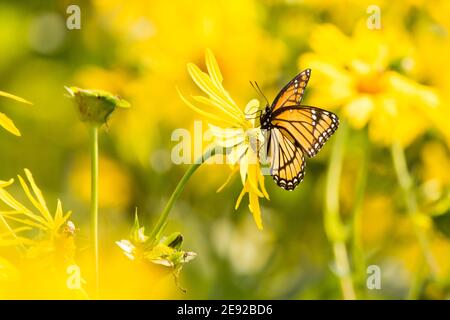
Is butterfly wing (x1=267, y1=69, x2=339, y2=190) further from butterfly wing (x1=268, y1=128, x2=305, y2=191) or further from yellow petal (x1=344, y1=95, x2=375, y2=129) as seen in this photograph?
yellow petal (x1=344, y1=95, x2=375, y2=129)

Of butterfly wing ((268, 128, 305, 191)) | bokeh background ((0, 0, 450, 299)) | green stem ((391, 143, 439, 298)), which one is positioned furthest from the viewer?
bokeh background ((0, 0, 450, 299))

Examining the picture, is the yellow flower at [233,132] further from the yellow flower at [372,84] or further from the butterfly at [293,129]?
the yellow flower at [372,84]

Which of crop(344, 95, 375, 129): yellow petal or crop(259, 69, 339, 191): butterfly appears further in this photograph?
crop(344, 95, 375, 129): yellow petal

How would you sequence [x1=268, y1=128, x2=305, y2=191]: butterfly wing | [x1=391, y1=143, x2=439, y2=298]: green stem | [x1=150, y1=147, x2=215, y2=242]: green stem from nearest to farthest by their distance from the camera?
[x1=150, y1=147, x2=215, y2=242]: green stem, [x1=268, y1=128, x2=305, y2=191]: butterfly wing, [x1=391, y1=143, x2=439, y2=298]: green stem

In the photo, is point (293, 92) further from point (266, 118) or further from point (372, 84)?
point (372, 84)

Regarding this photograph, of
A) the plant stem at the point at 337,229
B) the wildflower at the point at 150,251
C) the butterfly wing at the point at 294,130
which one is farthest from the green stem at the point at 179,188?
the plant stem at the point at 337,229

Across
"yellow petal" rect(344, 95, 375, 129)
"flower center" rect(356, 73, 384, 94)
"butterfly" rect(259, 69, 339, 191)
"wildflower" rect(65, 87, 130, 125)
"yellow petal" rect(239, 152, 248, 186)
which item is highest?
"flower center" rect(356, 73, 384, 94)

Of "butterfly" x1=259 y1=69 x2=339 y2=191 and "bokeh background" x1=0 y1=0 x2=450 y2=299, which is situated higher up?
"bokeh background" x1=0 y1=0 x2=450 y2=299

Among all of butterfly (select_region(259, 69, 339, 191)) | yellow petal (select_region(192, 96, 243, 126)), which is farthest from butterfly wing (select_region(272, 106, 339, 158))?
yellow petal (select_region(192, 96, 243, 126))
